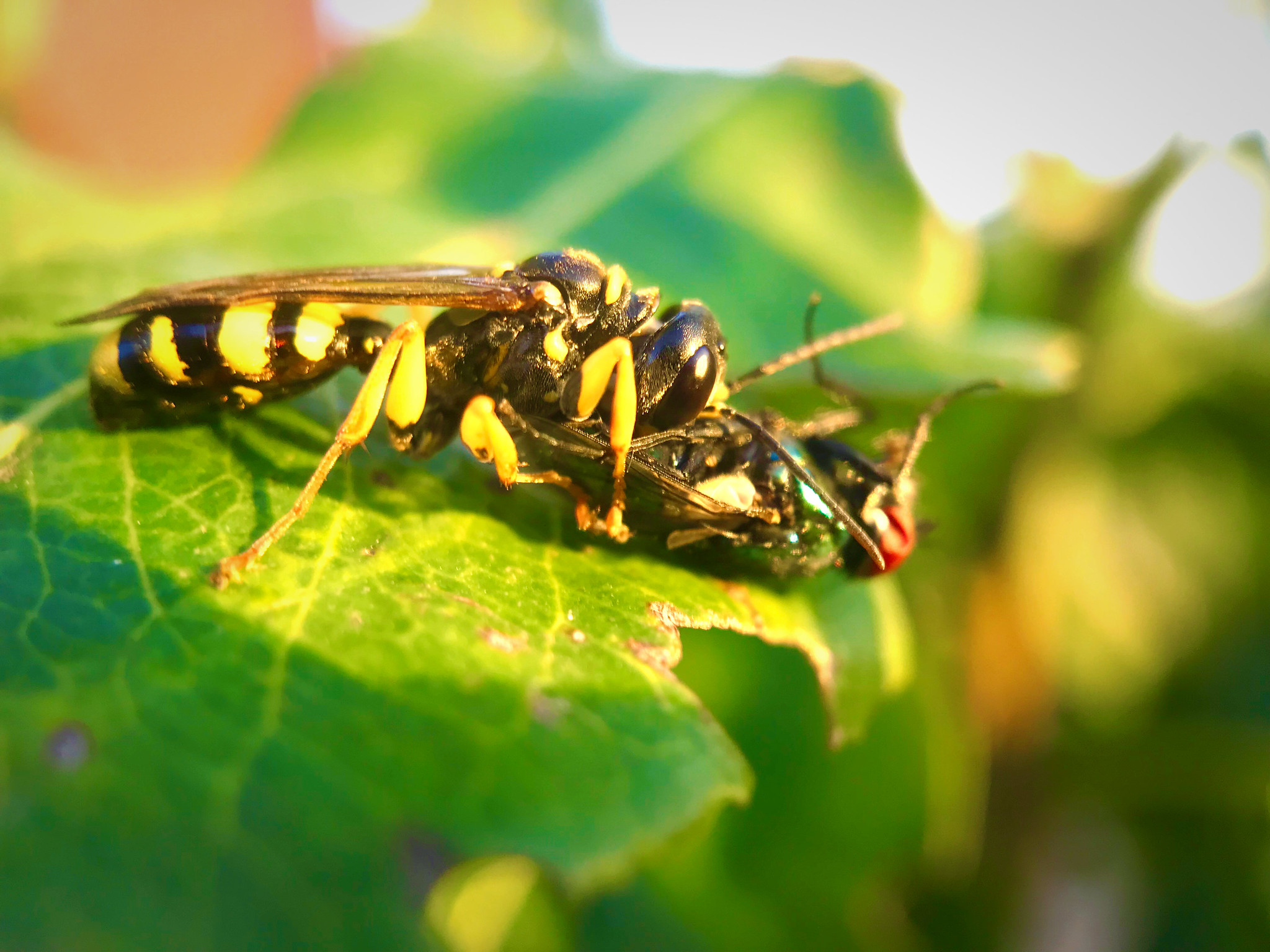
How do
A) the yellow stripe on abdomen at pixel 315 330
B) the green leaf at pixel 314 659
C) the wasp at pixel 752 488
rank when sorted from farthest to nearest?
the yellow stripe on abdomen at pixel 315 330 < the wasp at pixel 752 488 < the green leaf at pixel 314 659

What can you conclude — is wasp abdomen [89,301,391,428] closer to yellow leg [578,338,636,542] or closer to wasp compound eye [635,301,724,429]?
yellow leg [578,338,636,542]

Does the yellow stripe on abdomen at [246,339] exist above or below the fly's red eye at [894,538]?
above

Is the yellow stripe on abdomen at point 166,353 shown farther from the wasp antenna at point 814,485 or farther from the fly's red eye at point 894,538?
the fly's red eye at point 894,538

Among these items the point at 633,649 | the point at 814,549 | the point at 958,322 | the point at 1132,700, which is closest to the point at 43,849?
the point at 633,649

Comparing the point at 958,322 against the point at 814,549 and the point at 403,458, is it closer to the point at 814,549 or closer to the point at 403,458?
the point at 814,549

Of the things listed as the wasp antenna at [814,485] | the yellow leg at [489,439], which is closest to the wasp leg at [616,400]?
the yellow leg at [489,439]

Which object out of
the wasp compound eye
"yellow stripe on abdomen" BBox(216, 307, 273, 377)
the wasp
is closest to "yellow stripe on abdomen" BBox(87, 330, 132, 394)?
"yellow stripe on abdomen" BBox(216, 307, 273, 377)
